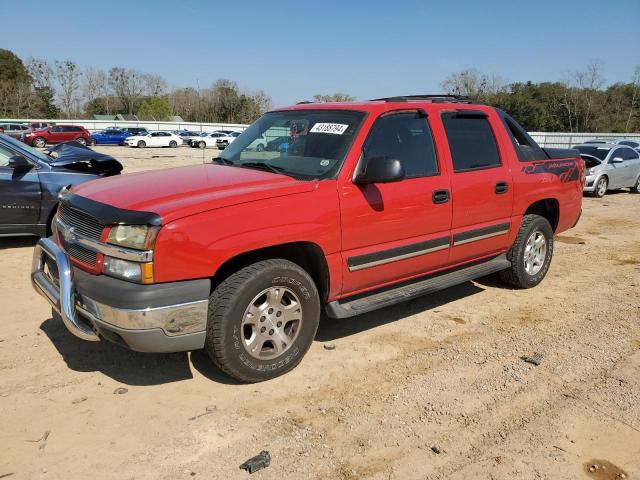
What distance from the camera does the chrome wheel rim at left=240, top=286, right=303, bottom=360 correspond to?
11.3ft

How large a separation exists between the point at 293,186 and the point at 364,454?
174cm

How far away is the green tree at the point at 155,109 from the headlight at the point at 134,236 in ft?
275

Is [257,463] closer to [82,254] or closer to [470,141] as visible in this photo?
[82,254]

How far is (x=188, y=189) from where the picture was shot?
3.44m

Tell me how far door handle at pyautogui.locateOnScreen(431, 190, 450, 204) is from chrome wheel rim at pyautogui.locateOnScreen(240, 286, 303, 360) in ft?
4.93

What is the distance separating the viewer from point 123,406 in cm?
329

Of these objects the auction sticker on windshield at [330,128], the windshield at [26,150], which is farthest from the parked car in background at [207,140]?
the auction sticker on windshield at [330,128]

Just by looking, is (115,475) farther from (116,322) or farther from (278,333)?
(278,333)

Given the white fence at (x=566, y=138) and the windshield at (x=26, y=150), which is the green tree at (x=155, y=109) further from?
the windshield at (x=26, y=150)

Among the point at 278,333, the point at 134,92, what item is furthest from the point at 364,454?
the point at 134,92

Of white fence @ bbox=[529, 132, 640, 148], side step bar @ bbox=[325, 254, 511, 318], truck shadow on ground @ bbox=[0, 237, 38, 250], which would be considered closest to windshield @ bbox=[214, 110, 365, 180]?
side step bar @ bbox=[325, 254, 511, 318]

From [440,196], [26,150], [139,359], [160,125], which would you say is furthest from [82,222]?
[160,125]

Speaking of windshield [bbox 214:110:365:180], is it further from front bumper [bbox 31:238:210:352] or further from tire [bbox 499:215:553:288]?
tire [bbox 499:215:553:288]

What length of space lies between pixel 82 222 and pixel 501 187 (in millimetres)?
3632
